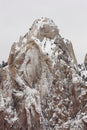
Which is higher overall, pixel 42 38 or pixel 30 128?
pixel 42 38

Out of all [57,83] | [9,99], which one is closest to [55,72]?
[57,83]

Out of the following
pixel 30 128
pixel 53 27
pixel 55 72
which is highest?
pixel 53 27

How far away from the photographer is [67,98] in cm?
15238

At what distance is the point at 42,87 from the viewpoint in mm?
151625

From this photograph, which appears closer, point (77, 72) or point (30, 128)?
point (30, 128)

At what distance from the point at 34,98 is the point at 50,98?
4.37 meters

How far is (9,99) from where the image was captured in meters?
147

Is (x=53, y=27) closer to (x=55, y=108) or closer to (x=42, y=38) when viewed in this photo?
(x=42, y=38)

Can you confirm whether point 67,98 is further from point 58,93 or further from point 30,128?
point 30,128

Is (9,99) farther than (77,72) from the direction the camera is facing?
No

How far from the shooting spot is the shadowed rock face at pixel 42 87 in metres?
146

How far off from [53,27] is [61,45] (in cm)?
418

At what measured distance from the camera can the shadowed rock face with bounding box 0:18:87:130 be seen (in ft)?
481

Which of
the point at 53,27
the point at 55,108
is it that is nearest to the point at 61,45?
the point at 53,27
